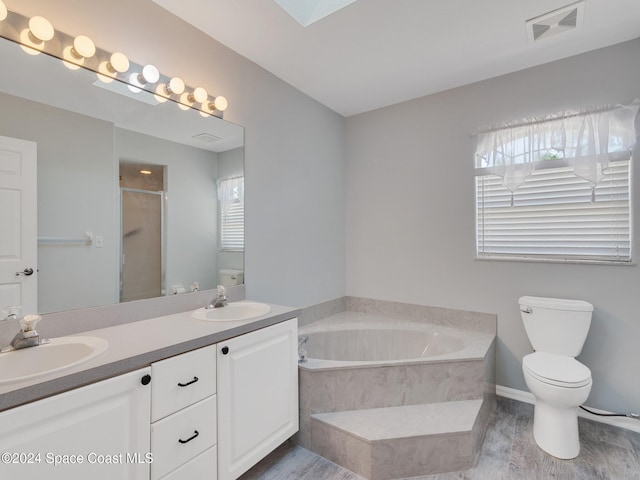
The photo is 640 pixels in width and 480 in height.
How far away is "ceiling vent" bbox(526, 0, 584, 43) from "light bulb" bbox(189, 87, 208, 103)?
196 centimetres

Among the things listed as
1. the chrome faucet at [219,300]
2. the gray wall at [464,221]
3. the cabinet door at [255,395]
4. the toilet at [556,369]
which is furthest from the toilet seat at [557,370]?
the chrome faucet at [219,300]

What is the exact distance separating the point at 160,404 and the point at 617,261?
2759 mm

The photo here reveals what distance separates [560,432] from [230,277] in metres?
2.23

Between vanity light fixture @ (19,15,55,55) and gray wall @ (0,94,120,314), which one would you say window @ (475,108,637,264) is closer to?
gray wall @ (0,94,120,314)

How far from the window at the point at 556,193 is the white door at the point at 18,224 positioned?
111 inches

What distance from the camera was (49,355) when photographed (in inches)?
46.5

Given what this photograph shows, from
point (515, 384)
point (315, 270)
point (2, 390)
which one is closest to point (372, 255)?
point (315, 270)

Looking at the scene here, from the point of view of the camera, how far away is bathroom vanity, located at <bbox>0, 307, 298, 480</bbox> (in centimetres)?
90

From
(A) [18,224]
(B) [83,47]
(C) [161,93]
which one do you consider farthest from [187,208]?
(B) [83,47]

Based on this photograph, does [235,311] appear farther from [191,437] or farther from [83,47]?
[83,47]

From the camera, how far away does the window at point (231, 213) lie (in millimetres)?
2088

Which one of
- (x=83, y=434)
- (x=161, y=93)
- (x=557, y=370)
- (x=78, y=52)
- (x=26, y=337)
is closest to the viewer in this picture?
(x=83, y=434)

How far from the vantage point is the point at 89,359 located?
1039mm

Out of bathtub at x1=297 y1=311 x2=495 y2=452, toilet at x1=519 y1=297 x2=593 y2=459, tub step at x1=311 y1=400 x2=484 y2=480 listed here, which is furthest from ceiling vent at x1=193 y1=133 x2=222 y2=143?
toilet at x1=519 y1=297 x2=593 y2=459
